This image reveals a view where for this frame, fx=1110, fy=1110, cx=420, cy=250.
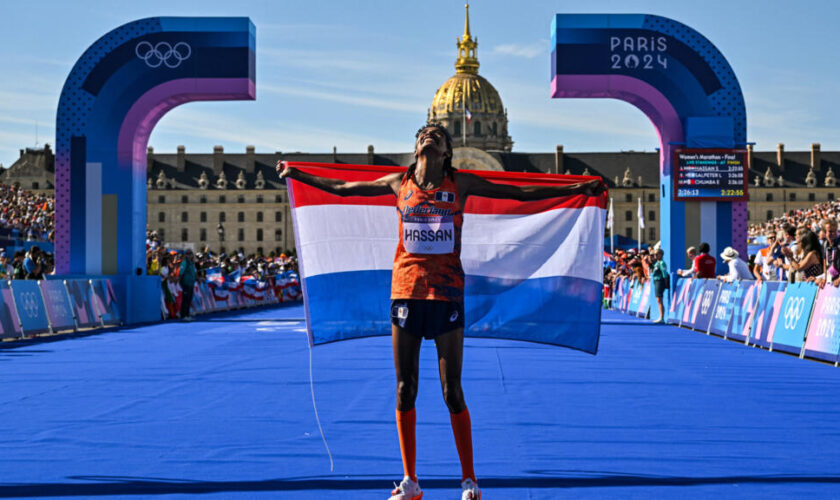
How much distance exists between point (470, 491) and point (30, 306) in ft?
52.0

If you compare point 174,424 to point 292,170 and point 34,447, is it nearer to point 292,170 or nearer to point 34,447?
point 34,447

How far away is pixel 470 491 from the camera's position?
518 cm

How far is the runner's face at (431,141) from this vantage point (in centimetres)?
564

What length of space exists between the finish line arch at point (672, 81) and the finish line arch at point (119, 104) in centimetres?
704

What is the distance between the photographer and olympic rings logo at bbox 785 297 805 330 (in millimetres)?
15234

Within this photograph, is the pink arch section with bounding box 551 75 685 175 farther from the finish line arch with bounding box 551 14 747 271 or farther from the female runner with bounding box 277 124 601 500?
the female runner with bounding box 277 124 601 500

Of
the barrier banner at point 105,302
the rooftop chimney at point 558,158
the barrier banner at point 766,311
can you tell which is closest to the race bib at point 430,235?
the barrier banner at point 766,311

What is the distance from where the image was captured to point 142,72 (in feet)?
79.1

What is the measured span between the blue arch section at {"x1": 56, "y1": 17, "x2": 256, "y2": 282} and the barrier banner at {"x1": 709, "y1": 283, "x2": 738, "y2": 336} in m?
10.9

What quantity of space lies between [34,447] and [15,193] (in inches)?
2316

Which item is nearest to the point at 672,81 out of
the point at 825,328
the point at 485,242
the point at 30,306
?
the point at 825,328

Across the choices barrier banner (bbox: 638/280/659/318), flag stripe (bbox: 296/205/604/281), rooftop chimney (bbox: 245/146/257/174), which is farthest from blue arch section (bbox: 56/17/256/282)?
rooftop chimney (bbox: 245/146/257/174)

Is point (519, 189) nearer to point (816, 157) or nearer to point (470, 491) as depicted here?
point (470, 491)

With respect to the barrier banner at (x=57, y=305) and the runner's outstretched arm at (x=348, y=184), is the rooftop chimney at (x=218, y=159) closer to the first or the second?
the barrier banner at (x=57, y=305)
